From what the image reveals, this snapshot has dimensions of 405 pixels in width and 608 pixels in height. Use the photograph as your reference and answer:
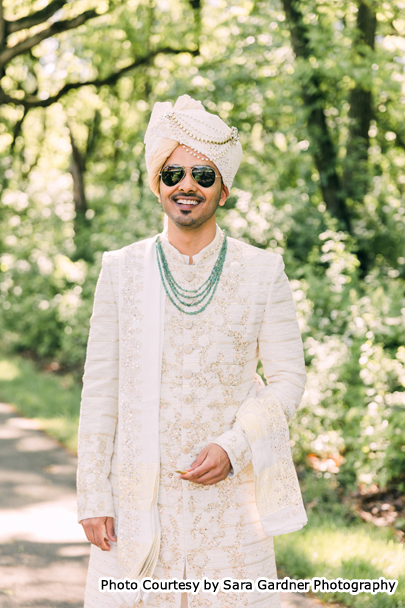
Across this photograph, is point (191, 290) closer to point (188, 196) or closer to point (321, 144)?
point (188, 196)

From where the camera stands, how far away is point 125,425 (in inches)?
89.0

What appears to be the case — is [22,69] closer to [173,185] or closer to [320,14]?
[320,14]

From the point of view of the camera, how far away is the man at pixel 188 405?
2217 mm

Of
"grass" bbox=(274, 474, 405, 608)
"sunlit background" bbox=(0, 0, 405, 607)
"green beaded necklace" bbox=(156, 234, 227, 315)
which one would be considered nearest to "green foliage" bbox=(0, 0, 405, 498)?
"sunlit background" bbox=(0, 0, 405, 607)

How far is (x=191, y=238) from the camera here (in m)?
2.39

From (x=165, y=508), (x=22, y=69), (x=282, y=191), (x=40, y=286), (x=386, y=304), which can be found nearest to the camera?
(x=165, y=508)

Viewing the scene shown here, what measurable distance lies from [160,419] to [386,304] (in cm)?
406

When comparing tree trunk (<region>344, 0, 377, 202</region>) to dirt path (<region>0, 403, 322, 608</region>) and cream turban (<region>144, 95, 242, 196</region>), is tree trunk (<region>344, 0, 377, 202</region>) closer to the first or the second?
dirt path (<region>0, 403, 322, 608</region>)

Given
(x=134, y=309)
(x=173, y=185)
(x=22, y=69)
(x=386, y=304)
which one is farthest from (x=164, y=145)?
(x=22, y=69)

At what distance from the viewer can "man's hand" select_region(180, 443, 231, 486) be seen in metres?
2.11

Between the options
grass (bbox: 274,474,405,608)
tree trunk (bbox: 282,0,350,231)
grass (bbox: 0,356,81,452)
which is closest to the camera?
grass (bbox: 274,474,405,608)

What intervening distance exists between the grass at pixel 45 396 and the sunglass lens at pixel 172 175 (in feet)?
15.9

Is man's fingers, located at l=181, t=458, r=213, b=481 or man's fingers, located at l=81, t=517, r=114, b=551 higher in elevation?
man's fingers, located at l=181, t=458, r=213, b=481

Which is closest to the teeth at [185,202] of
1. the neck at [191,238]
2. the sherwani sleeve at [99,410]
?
the neck at [191,238]
